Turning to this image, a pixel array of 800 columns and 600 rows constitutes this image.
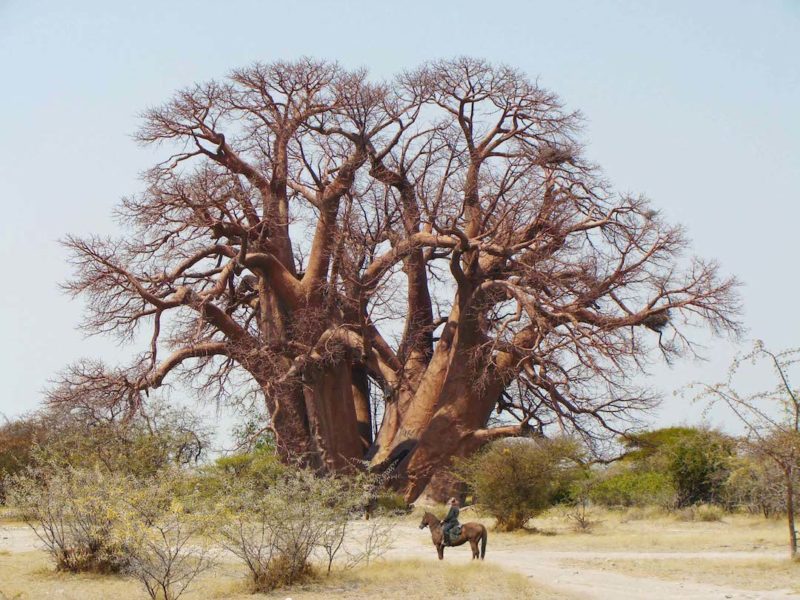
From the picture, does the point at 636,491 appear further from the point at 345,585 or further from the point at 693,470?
the point at 345,585

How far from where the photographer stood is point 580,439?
1844 centimetres

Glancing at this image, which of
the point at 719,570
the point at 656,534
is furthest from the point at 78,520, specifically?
the point at 656,534

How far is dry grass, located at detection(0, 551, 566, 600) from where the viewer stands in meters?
9.55

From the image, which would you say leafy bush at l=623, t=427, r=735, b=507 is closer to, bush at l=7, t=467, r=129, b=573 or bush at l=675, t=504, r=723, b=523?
bush at l=675, t=504, r=723, b=523

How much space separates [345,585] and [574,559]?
345 centimetres

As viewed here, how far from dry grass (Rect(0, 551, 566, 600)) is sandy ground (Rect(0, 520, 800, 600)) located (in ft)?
1.64

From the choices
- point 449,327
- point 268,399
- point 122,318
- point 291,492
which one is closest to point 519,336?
point 449,327

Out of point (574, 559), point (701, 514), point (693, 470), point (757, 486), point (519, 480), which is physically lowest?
point (574, 559)

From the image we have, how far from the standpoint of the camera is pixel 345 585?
10078 mm

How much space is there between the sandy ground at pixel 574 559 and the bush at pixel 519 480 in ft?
2.10

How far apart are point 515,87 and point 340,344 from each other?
571 cm

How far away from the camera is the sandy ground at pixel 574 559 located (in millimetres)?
9688

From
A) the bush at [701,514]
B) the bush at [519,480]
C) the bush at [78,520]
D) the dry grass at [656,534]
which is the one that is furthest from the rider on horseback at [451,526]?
the bush at [701,514]

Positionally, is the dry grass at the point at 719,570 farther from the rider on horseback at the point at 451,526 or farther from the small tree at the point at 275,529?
the small tree at the point at 275,529
